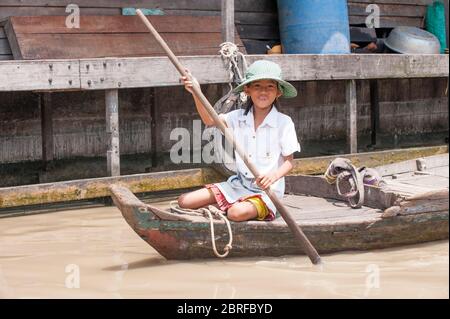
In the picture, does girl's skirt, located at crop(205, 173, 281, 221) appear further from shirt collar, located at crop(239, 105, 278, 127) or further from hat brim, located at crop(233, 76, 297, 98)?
hat brim, located at crop(233, 76, 297, 98)

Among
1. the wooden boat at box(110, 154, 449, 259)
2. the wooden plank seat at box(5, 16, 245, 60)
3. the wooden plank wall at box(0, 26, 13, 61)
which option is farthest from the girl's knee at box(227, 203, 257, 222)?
the wooden plank wall at box(0, 26, 13, 61)

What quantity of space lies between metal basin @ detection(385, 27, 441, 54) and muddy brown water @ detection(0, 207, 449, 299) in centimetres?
462

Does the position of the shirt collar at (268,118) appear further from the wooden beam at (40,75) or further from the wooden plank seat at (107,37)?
the wooden plank seat at (107,37)

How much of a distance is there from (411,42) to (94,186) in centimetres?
461

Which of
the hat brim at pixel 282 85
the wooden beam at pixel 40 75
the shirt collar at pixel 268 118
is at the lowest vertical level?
the shirt collar at pixel 268 118

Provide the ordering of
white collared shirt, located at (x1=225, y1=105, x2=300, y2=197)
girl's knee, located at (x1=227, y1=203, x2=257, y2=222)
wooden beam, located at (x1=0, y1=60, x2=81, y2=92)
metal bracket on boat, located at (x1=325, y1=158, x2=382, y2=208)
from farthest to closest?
wooden beam, located at (x1=0, y1=60, x2=81, y2=92)
metal bracket on boat, located at (x1=325, y1=158, x2=382, y2=208)
white collared shirt, located at (x1=225, y1=105, x2=300, y2=197)
girl's knee, located at (x1=227, y1=203, x2=257, y2=222)

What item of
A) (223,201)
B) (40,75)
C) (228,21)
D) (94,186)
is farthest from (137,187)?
(223,201)

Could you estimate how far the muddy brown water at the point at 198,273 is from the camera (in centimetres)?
539

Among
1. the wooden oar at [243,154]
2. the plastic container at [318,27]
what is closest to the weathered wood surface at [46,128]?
the plastic container at [318,27]

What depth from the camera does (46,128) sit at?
30.2ft

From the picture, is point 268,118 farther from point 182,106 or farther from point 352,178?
point 182,106

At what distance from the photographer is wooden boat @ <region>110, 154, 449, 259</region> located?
19.2ft

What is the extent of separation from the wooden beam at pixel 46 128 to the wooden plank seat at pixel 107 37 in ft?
1.60

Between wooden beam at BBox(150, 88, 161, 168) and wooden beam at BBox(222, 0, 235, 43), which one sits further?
wooden beam at BBox(150, 88, 161, 168)
